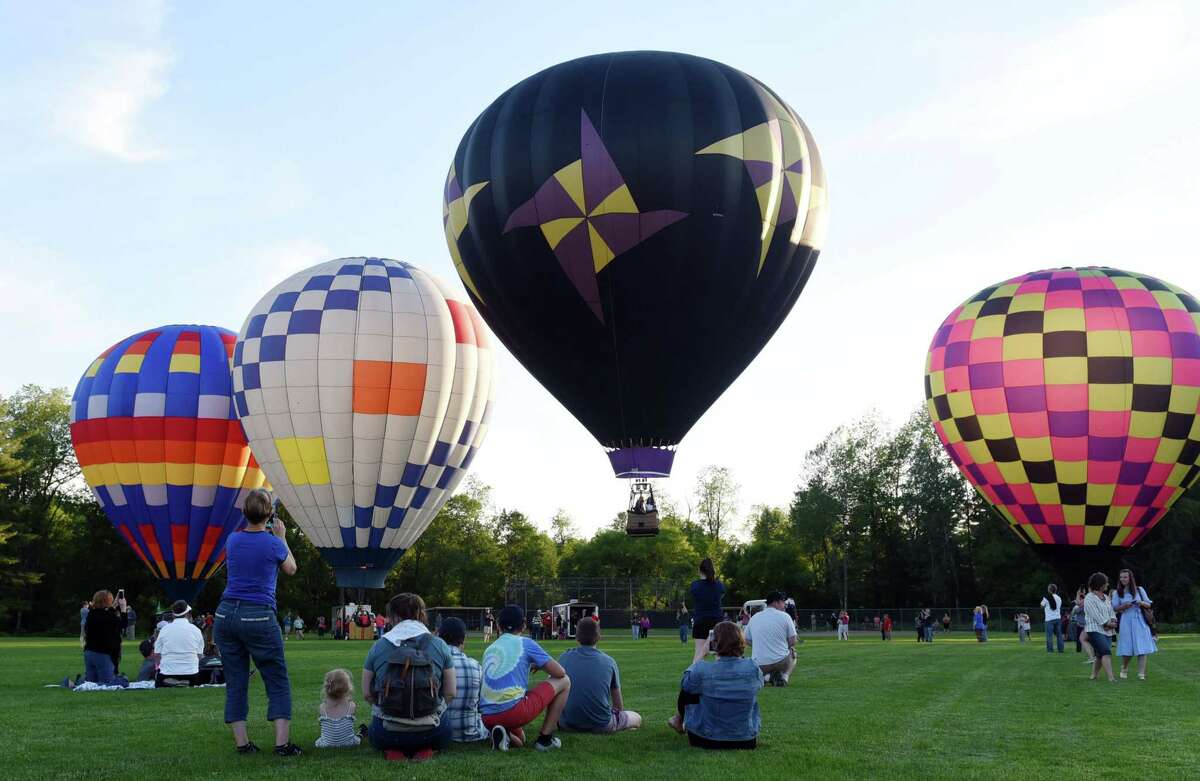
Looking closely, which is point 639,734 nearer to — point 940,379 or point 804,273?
point 804,273

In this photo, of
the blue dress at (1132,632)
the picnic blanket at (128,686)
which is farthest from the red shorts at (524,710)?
the blue dress at (1132,632)

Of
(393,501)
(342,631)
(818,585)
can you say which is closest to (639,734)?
(393,501)

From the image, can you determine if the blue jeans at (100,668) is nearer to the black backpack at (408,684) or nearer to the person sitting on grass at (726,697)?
the black backpack at (408,684)

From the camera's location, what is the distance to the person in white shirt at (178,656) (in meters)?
13.4

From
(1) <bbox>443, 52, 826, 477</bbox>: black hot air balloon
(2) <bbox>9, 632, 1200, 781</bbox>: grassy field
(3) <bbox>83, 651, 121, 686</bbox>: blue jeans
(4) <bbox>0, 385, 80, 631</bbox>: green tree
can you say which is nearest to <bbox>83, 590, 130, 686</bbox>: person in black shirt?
(3) <bbox>83, 651, 121, 686</bbox>: blue jeans

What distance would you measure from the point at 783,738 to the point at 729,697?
0.88 m

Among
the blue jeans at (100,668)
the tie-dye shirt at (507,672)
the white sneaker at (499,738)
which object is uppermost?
the tie-dye shirt at (507,672)

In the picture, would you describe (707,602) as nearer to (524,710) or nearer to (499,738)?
(524,710)

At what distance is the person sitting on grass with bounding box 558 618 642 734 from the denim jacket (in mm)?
958

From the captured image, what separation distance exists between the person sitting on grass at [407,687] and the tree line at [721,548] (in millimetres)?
50155

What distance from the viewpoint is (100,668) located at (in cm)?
1341

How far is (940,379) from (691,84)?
15.9m

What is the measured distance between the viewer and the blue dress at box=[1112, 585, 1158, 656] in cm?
1438

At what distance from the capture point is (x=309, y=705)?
1103 cm
